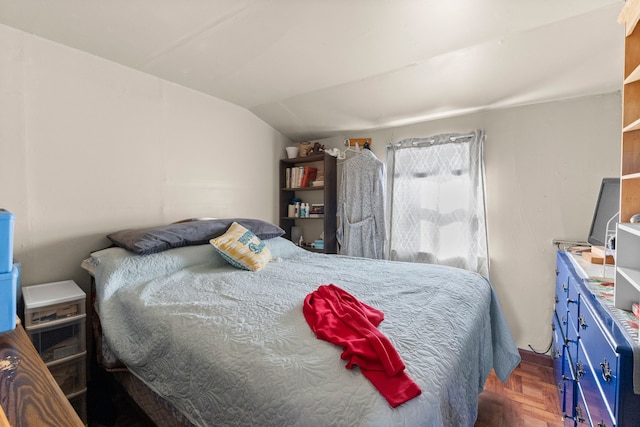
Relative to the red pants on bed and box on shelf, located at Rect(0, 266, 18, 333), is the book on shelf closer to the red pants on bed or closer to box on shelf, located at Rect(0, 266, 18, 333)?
the red pants on bed

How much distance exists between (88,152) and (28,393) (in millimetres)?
1796

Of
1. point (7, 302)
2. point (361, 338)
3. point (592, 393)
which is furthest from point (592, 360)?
point (7, 302)

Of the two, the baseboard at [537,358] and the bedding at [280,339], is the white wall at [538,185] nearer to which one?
the baseboard at [537,358]

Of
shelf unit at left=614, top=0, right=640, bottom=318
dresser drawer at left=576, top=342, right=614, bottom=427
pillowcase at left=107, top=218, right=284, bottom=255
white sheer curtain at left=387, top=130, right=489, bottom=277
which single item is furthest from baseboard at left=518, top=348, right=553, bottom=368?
pillowcase at left=107, top=218, right=284, bottom=255

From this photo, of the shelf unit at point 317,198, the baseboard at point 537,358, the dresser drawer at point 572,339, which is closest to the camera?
the dresser drawer at point 572,339

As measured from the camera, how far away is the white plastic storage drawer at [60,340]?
1.49 m

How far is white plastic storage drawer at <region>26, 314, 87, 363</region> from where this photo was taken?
4.88 ft

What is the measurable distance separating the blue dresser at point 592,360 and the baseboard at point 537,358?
2.75ft

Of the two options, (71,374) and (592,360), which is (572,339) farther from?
(71,374)

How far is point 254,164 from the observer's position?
3.19 metres

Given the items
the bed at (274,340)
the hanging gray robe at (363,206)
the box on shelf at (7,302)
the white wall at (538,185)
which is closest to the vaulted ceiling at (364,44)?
the white wall at (538,185)

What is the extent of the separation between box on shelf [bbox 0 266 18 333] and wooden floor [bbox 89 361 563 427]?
3.55 feet

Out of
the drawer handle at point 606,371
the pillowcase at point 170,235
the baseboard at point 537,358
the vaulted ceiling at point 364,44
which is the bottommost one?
the baseboard at point 537,358

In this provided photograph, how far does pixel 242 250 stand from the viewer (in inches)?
81.5
